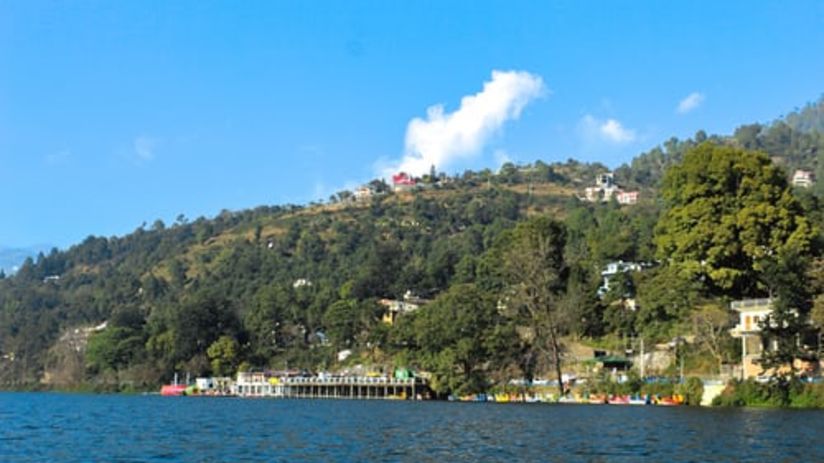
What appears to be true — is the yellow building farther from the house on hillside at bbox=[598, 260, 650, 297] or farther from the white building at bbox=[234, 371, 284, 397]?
the white building at bbox=[234, 371, 284, 397]

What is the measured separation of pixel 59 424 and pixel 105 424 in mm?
3569

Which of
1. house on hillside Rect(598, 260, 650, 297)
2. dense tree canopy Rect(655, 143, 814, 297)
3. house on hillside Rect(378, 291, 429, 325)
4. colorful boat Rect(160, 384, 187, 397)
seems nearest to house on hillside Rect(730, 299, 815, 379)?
dense tree canopy Rect(655, 143, 814, 297)

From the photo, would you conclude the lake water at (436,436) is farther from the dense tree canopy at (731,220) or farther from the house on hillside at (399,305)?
the house on hillside at (399,305)

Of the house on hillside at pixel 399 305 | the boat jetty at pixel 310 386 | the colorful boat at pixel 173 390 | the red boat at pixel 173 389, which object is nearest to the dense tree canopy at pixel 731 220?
the boat jetty at pixel 310 386

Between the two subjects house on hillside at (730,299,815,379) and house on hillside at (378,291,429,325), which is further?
house on hillside at (378,291,429,325)

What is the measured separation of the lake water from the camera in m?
39.6

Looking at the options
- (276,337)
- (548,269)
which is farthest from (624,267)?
(276,337)

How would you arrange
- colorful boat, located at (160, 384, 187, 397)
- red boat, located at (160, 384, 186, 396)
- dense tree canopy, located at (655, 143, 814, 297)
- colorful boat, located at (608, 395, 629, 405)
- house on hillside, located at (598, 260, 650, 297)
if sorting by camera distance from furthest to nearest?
1. red boat, located at (160, 384, 186, 396)
2. colorful boat, located at (160, 384, 187, 397)
3. house on hillside, located at (598, 260, 650, 297)
4. dense tree canopy, located at (655, 143, 814, 297)
5. colorful boat, located at (608, 395, 629, 405)

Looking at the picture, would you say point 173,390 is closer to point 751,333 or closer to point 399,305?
point 399,305

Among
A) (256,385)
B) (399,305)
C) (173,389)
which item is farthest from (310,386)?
(399,305)

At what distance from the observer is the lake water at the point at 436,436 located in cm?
3956

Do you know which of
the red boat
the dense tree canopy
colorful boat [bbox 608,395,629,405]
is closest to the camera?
colorful boat [bbox 608,395,629,405]

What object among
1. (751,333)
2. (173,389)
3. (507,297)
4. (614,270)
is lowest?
(173,389)

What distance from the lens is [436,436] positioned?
48812mm
